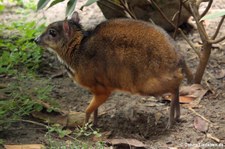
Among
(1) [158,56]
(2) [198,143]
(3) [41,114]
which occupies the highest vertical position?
(1) [158,56]

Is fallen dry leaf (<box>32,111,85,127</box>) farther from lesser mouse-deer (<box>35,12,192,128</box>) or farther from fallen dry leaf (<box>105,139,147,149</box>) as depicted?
fallen dry leaf (<box>105,139,147,149</box>)

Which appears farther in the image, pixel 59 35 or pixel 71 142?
pixel 59 35

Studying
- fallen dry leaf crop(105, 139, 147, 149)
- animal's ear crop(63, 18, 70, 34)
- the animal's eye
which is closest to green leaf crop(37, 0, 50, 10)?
animal's ear crop(63, 18, 70, 34)

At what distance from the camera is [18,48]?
19.9ft

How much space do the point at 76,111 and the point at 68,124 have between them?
0.29m

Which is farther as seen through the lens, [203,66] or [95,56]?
[203,66]

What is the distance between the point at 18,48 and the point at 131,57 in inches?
84.8

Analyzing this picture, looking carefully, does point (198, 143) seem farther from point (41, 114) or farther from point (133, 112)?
point (41, 114)

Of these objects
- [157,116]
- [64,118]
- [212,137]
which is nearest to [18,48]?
[64,118]

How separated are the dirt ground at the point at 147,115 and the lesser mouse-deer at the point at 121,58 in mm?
185

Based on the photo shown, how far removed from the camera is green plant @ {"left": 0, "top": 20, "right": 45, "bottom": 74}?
5.42 m

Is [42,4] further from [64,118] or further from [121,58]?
[64,118]

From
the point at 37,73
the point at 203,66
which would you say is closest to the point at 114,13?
the point at 37,73

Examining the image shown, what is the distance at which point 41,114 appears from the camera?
491 centimetres
